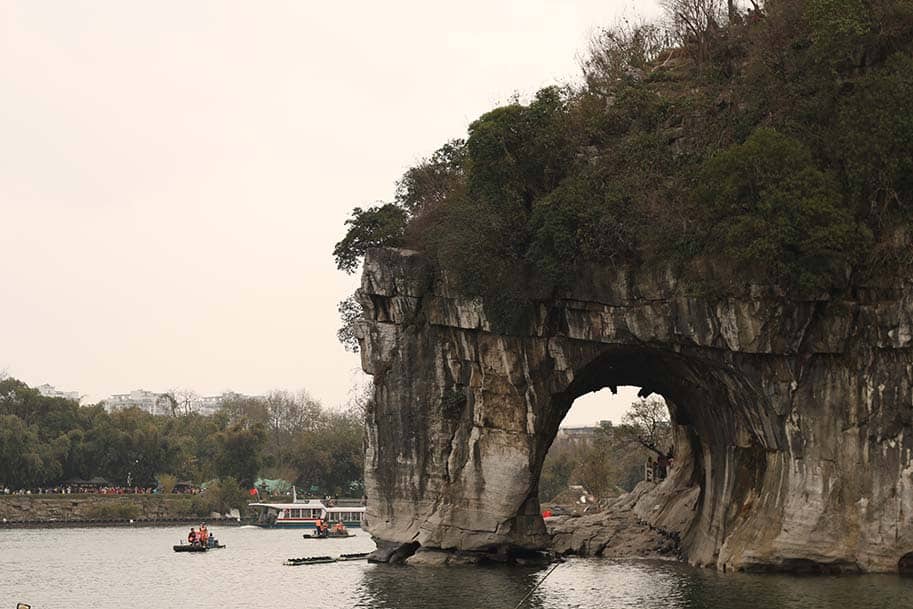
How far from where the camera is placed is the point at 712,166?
37281mm

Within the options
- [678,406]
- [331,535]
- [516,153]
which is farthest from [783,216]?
[331,535]

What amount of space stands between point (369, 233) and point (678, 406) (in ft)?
43.3

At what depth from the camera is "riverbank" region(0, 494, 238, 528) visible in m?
89.4

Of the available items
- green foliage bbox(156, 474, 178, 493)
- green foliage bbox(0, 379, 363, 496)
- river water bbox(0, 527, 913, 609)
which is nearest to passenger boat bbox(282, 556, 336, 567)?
river water bbox(0, 527, 913, 609)

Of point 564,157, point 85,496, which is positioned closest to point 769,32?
point 564,157

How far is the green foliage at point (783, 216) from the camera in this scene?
116ft

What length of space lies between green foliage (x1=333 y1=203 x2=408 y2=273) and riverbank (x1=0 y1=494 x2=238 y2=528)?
48640mm

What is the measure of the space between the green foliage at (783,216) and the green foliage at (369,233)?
1398 cm

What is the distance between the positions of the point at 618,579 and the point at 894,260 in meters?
12.3

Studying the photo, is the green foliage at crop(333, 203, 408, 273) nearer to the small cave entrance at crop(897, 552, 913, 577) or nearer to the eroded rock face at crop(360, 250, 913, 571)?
the eroded rock face at crop(360, 250, 913, 571)

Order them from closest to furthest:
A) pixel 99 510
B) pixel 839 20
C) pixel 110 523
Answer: pixel 839 20 → pixel 110 523 → pixel 99 510

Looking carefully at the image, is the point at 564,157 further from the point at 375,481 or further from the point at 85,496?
the point at 85,496

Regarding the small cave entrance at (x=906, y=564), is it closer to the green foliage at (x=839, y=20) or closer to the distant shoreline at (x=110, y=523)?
the green foliage at (x=839, y=20)

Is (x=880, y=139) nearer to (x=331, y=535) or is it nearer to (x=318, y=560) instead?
(x=318, y=560)
